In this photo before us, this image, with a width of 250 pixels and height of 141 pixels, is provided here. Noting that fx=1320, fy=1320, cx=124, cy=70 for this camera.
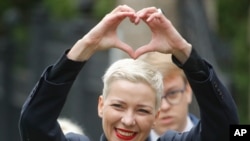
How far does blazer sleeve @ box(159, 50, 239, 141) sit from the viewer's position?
20.8ft

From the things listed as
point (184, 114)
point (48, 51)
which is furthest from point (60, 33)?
point (184, 114)

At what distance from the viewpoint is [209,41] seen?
597 inches

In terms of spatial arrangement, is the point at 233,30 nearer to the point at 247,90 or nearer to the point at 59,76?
the point at 247,90

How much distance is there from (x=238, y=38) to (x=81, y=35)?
190 inches

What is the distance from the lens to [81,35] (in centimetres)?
1556

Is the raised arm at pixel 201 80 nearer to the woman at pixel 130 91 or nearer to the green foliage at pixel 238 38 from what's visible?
the woman at pixel 130 91

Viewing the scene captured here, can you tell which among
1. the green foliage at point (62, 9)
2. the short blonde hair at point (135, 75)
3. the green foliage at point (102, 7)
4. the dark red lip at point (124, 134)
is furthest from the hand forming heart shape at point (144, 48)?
the green foliage at point (62, 9)

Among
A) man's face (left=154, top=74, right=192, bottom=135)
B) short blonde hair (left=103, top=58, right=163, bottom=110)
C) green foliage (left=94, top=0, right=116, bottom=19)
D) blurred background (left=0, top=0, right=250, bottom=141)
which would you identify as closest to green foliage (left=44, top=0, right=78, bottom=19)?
blurred background (left=0, top=0, right=250, bottom=141)

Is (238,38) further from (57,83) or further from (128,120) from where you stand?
(57,83)

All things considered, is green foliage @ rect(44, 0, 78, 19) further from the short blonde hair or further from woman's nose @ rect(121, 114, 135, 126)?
woman's nose @ rect(121, 114, 135, 126)

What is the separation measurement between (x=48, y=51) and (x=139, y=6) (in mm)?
4746

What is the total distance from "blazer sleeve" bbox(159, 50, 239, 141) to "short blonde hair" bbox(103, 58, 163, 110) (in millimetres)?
216

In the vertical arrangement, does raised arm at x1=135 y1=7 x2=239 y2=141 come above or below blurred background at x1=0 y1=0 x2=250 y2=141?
below

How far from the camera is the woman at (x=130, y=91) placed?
6.29 metres
